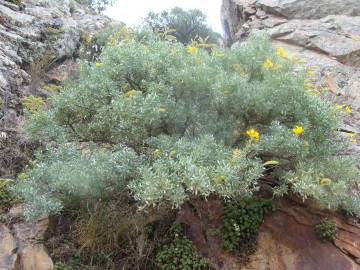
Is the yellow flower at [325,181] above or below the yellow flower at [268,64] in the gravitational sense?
below

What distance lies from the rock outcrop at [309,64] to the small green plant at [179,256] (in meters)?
0.29

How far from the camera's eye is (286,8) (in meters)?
9.99

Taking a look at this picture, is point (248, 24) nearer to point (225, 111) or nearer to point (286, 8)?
point (286, 8)

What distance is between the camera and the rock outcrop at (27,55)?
583cm

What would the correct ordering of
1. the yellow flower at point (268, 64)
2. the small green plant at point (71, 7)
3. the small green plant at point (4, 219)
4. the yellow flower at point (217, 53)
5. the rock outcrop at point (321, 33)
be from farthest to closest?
the small green plant at point (71, 7) < the rock outcrop at point (321, 33) < the yellow flower at point (217, 53) < the yellow flower at point (268, 64) < the small green plant at point (4, 219)

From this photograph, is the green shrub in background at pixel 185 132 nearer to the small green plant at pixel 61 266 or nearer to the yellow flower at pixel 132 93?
the yellow flower at pixel 132 93

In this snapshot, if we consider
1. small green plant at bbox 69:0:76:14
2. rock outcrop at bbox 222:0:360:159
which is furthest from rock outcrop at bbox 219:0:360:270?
small green plant at bbox 69:0:76:14

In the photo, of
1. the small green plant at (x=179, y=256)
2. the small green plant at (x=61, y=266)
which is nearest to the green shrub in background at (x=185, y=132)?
the small green plant at (x=179, y=256)

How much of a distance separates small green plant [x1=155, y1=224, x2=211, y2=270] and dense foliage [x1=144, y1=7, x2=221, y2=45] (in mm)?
9205

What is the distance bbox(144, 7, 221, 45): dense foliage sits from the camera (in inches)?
Result: 514

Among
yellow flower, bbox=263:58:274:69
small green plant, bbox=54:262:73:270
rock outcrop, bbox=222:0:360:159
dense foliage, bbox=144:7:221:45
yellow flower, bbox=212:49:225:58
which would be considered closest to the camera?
small green plant, bbox=54:262:73:270

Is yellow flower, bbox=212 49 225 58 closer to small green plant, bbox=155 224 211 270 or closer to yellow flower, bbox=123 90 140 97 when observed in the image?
yellow flower, bbox=123 90 140 97

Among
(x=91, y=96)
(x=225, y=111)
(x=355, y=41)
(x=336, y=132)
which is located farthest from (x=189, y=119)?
(x=355, y=41)

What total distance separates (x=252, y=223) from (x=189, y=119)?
4.61ft
